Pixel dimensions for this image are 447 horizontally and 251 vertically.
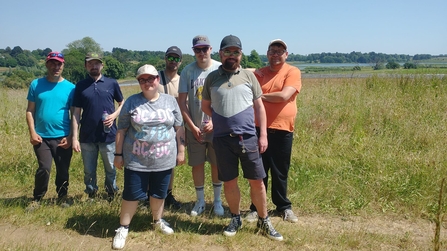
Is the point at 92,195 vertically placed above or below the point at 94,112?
below

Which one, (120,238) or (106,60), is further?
(106,60)

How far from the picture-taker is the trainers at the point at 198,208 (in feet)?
14.2

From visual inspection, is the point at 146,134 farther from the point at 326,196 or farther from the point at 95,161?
the point at 326,196

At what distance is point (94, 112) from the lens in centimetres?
420

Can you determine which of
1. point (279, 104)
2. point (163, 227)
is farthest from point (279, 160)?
point (163, 227)

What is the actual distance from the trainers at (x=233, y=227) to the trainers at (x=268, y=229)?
23 cm

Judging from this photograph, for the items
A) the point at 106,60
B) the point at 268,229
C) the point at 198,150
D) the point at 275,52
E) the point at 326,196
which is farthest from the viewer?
the point at 106,60

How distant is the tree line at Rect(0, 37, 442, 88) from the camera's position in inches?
273

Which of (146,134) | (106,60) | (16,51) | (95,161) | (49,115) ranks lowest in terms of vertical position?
(95,161)

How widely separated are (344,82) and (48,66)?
28.1 ft

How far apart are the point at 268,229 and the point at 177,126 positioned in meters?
1.44

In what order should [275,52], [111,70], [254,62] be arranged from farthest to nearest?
[254,62], [111,70], [275,52]

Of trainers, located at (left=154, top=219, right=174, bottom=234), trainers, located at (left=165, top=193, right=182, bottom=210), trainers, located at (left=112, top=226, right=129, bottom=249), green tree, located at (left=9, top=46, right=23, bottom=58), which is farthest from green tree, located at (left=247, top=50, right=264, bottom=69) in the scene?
green tree, located at (left=9, top=46, right=23, bottom=58)

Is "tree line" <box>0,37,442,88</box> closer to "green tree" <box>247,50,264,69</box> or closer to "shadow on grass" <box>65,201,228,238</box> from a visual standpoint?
"green tree" <box>247,50,264,69</box>
